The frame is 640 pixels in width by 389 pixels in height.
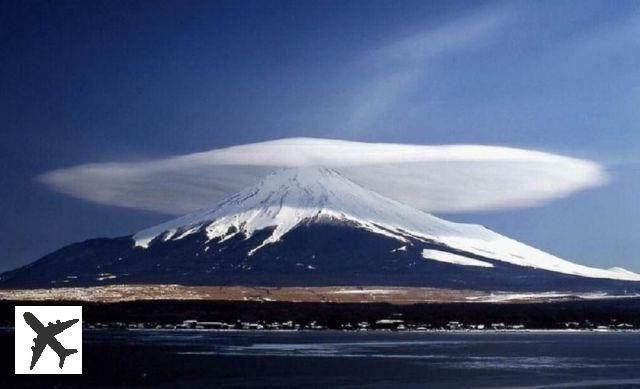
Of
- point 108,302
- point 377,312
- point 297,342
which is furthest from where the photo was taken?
point 108,302

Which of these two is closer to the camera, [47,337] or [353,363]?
[47,337]

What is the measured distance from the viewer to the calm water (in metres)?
55.2

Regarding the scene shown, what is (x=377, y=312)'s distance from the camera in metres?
163

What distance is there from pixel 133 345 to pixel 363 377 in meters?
28.8

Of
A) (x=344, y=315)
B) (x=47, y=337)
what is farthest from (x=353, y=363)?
(x=344, y=315)

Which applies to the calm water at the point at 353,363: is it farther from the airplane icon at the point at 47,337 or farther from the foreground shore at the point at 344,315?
the foreground shore at the point at 344,315

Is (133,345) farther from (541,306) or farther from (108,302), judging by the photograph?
(541,306)

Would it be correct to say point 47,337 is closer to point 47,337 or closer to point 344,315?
point 47,337

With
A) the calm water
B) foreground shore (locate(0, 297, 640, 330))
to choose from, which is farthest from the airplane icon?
foreground shore (locate(0, 297, 640, 330))

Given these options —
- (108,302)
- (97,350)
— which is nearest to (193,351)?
(97,350)

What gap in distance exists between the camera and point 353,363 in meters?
66.2

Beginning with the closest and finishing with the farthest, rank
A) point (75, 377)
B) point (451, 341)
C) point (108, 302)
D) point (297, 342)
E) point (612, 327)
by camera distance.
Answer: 1. point (75, 377)
2. point (297, 342)
3. point (451, 341)
4. point (612, 327)
5. point (108, 302)

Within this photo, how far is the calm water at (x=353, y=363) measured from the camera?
5522 cm

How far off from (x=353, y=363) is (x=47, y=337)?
3263 centimetres
